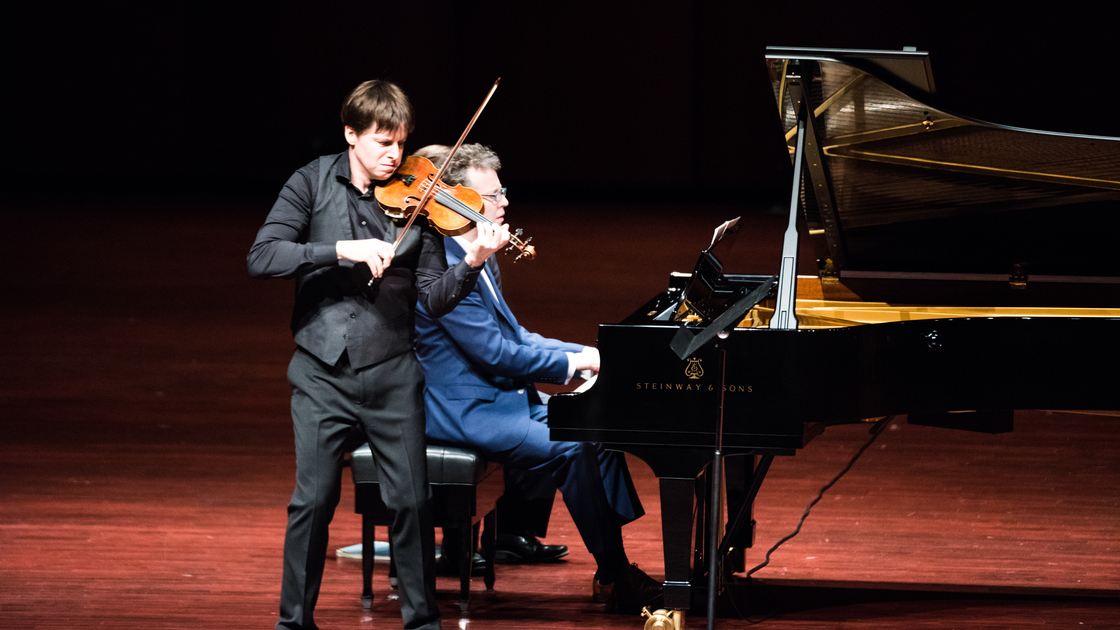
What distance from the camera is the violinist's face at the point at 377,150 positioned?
8.91 ft

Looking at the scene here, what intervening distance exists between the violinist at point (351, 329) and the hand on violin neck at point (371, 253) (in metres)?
0.03

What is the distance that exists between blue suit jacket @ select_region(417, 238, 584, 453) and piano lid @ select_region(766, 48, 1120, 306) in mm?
946

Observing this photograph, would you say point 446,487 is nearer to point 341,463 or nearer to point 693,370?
point 341,463

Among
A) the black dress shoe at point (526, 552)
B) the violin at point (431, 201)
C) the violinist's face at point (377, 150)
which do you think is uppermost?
the violinist's face at point (377, 150)

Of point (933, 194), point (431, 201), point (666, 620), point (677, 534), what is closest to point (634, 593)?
point (666, 620)

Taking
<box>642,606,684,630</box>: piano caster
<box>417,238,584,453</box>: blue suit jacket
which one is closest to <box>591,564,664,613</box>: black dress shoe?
<box>642,606,684,630</box>: piano caster

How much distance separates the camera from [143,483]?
4461mm

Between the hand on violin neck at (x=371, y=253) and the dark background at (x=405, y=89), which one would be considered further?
the dark background at (x=405, y=89)

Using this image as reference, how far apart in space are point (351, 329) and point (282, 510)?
1638 mm

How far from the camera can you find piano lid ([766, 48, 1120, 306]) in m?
3.00

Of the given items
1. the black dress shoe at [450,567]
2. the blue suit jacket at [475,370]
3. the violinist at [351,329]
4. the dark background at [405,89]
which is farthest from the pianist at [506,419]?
the dark background at [405,89]

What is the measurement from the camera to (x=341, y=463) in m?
2.82

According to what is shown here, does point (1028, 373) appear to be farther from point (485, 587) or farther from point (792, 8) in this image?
point (792, 8)

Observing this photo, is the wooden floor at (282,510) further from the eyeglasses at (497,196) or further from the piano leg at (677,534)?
the eyeglasses at (497,196)
